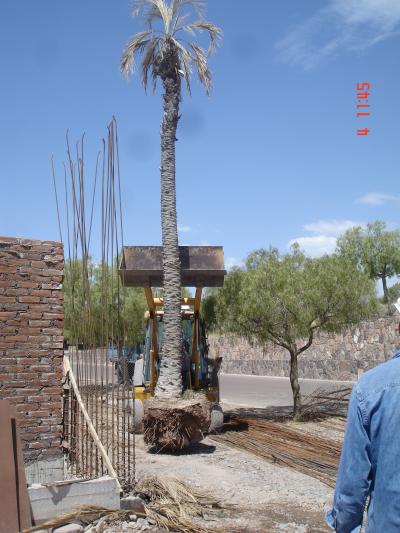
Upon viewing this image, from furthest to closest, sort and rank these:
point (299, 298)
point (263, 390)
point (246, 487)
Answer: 1. point (263, 390)
2. point (299, 298)
3. point (246, 487)

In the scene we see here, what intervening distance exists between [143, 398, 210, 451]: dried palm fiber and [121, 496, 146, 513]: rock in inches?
154

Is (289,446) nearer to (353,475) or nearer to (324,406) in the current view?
(324,406)

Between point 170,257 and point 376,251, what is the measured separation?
28674 millimetres

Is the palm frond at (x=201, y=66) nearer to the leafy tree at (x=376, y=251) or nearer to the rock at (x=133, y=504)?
the rock at (x=133, y=504)

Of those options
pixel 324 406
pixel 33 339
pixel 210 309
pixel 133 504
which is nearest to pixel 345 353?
pixel 210 309

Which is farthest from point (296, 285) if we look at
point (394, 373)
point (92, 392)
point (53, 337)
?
point (394, 373)

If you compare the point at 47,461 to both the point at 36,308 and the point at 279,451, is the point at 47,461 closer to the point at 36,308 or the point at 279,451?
the point at 36,308

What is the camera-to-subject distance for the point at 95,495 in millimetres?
6160

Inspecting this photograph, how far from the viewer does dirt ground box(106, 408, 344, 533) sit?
680cm

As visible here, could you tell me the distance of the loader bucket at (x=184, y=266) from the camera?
39.9 feet

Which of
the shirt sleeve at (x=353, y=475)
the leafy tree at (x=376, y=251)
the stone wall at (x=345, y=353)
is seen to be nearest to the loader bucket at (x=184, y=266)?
the shirt sleeve at (x=353, y=475)

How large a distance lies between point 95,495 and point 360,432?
14.3 feet

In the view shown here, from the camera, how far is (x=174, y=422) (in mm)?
10469

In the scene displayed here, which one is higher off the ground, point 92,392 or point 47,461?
point 92,392
